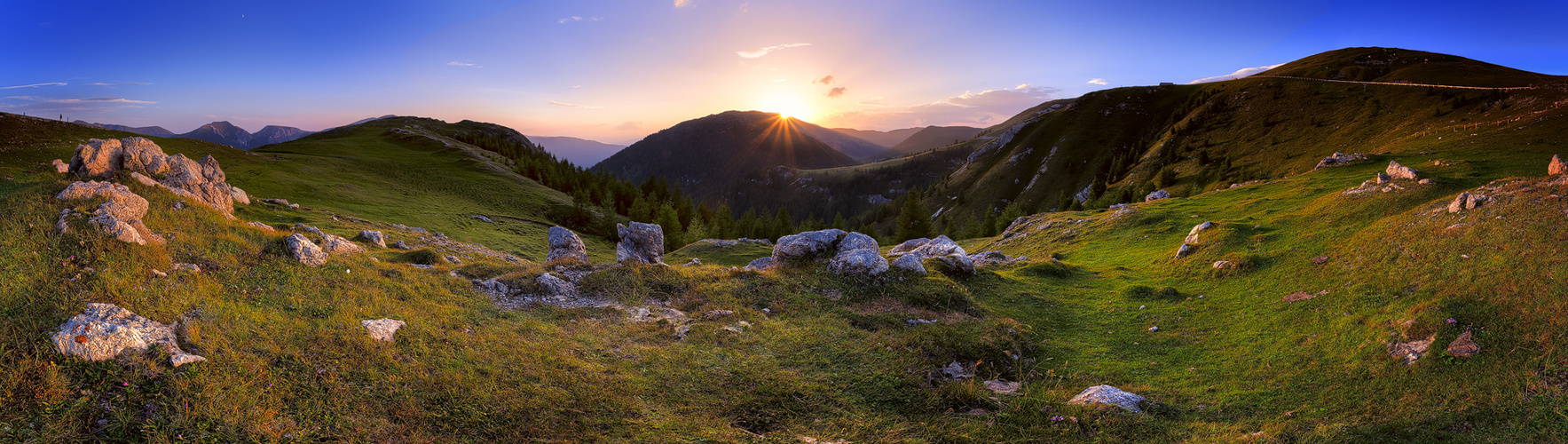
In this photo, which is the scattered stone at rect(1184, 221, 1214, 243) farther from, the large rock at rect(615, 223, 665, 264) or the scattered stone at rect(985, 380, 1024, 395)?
the large rock at rect(615, 223, 665, 264)

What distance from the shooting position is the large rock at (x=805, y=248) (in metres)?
23.2

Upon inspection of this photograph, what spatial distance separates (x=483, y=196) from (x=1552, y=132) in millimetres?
114861

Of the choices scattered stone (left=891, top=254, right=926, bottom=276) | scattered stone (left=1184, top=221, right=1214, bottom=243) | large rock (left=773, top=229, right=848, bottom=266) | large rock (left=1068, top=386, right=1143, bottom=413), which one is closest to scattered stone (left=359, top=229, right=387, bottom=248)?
large rock (left=773, top=229, right=848, bottom=266)

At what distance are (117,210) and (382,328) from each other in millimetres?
9293

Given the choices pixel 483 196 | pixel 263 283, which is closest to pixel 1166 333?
pixel 263 283

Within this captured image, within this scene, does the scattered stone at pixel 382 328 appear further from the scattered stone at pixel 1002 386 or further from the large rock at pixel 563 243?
the large rock at pixel 563 243

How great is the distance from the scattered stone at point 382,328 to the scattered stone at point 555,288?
5491mm

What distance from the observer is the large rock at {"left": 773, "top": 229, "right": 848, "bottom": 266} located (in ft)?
76.2

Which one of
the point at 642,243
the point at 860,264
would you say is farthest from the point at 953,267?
the point at 642,243

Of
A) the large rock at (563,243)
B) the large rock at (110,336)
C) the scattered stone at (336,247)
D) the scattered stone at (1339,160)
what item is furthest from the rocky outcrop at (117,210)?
the scattered stone at (1339,160)

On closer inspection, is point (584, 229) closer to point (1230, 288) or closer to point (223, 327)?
point (223, 327)

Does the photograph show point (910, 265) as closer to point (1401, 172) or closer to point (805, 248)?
point (805, 248)

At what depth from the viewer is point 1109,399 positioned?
10.3 metres

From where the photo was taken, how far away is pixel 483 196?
239 ft
